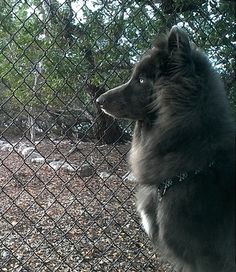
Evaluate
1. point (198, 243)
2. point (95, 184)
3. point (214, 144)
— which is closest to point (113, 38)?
point (214, 144)

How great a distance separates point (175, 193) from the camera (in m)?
2.29

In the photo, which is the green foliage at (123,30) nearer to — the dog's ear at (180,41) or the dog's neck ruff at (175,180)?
the dog's ear at (180,41)

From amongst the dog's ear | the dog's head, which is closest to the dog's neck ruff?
the dog's head

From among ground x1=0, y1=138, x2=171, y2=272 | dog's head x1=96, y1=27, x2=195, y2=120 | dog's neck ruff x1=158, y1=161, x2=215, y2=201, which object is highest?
dog's head x1=96, y1=27, x2=195, y2=120

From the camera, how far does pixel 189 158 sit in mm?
2275

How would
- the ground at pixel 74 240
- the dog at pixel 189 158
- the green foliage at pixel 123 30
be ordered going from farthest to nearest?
the ground at pixel 74 240 < the green foliage at pixel 123 30 < the dog at pixel 189 158

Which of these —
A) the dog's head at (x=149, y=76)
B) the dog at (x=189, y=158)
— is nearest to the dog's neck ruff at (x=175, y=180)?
the dog at (x=189, y=158)

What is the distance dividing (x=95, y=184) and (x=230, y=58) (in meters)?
2.92

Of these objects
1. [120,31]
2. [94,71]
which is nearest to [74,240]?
[94,71]

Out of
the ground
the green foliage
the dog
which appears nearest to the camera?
the dog

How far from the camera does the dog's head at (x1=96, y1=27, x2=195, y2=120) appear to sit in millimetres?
2307

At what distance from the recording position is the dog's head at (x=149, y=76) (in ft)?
7.57

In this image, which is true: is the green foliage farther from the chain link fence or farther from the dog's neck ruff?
the dog's neck ruff

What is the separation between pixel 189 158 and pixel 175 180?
0.45ft
